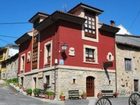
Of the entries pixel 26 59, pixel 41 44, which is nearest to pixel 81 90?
pixel 41 44

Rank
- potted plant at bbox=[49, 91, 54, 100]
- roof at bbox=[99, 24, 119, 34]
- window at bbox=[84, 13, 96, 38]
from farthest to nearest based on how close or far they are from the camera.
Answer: roof at bbox=[99, 24, 119, 34] < window at bbox=[84, 13, 96, 38] < potted plant at bbox=[49, 91, 54, 100]

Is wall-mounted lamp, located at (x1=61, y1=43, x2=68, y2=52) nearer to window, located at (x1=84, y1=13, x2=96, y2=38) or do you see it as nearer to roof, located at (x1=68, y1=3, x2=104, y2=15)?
window, located at (x1=84, y1=13, x2=96, y2=38)

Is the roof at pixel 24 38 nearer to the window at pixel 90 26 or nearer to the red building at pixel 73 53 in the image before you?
the red building at pixel 73 53

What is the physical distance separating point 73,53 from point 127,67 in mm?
7660

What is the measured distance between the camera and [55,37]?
24.9 meters

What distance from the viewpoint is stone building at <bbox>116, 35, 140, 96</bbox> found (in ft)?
93.1

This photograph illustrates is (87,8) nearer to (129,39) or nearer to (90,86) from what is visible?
(90,86)

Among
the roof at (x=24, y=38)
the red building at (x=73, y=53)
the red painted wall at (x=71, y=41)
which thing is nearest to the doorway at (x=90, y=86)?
the red building at (x=73, y=53)

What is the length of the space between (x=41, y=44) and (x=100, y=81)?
7.08m

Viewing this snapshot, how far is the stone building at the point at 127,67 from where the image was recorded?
93.1 feet

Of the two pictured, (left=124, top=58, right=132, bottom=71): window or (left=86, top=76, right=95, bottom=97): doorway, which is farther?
(left=124, top=58, right=132, bottom=71): window

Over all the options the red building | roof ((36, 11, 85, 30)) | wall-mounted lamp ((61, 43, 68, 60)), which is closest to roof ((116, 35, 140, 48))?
the red building

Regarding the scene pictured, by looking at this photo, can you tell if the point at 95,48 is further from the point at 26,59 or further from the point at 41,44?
the point at 26,59

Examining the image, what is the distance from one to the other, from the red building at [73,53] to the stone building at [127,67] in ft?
2.89
